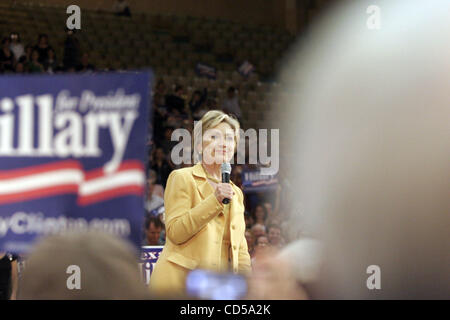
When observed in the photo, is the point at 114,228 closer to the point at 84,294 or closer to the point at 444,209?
the point at 84,294

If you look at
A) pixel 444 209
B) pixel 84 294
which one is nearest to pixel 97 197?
pixel 84 294

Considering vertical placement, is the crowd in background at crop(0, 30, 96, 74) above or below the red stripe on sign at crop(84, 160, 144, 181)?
above

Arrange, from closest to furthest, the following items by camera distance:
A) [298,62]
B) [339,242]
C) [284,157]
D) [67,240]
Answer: [67,240] < [339,242] < [284,157] < [298,62]

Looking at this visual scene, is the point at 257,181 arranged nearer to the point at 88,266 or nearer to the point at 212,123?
the point at 212,123

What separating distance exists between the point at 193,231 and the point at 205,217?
0.25ft

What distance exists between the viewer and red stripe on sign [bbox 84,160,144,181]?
2.36m

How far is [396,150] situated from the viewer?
351cm

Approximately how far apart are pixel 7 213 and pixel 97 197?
31 centimetres

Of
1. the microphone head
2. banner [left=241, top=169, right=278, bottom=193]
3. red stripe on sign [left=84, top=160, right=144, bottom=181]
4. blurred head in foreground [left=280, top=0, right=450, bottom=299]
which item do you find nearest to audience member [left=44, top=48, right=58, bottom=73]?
banner [left=241, top=169, right=278, bottom=193]

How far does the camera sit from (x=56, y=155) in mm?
2496

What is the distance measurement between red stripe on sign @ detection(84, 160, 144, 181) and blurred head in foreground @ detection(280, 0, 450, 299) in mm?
561

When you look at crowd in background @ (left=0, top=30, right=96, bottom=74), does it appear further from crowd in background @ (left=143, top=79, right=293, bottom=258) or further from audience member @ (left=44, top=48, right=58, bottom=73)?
crowd in background @ (left=143, top=79, right=293, bottom=258)
